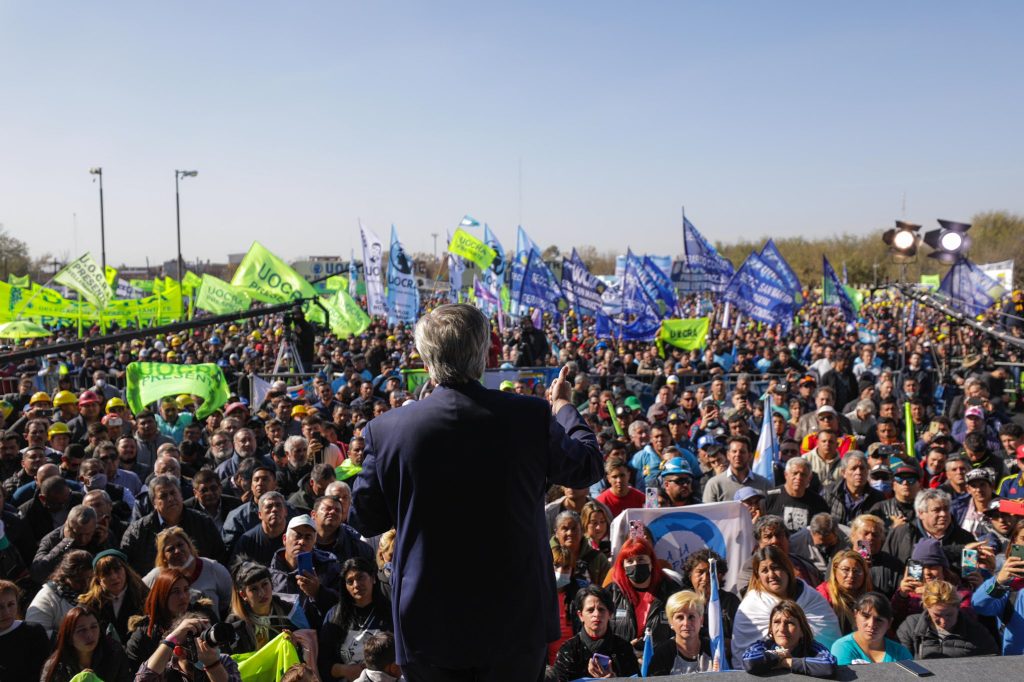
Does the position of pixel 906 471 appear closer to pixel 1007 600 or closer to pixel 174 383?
pixel 1007 600

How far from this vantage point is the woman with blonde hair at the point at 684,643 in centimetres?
445

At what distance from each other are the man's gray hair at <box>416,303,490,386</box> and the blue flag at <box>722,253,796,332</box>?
1757cm

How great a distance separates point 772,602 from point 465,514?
3202 mm

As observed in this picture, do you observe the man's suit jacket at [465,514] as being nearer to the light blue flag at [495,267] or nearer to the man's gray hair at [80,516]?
the man's gray hair at [80,516]

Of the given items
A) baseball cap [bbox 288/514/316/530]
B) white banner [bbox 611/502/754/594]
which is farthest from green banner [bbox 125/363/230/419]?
white banner [bbox 611/502/754/594]

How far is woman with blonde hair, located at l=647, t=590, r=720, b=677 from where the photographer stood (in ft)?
14.6

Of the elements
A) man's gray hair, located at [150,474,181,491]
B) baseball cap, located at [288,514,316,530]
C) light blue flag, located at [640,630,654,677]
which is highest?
man's gray hair, located at [150,474,181,491]

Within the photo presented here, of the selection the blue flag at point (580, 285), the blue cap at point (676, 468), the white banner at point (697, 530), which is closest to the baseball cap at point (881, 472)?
the blue cap at point (676, 468)

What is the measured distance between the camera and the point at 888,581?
17.3 ft

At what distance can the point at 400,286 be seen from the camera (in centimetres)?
2156

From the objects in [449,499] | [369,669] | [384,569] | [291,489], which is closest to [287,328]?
[291,489]

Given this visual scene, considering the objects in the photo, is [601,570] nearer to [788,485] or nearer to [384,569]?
[384,569]

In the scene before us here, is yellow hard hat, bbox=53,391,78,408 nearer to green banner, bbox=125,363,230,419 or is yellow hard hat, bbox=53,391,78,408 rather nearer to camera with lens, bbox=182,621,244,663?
green banner, bbox=125,363,230,419

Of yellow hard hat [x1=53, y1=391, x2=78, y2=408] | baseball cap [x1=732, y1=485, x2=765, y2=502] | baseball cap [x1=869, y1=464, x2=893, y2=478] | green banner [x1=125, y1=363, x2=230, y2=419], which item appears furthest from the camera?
green banner [x1=125, y1=363, x2=230, y2=419]
